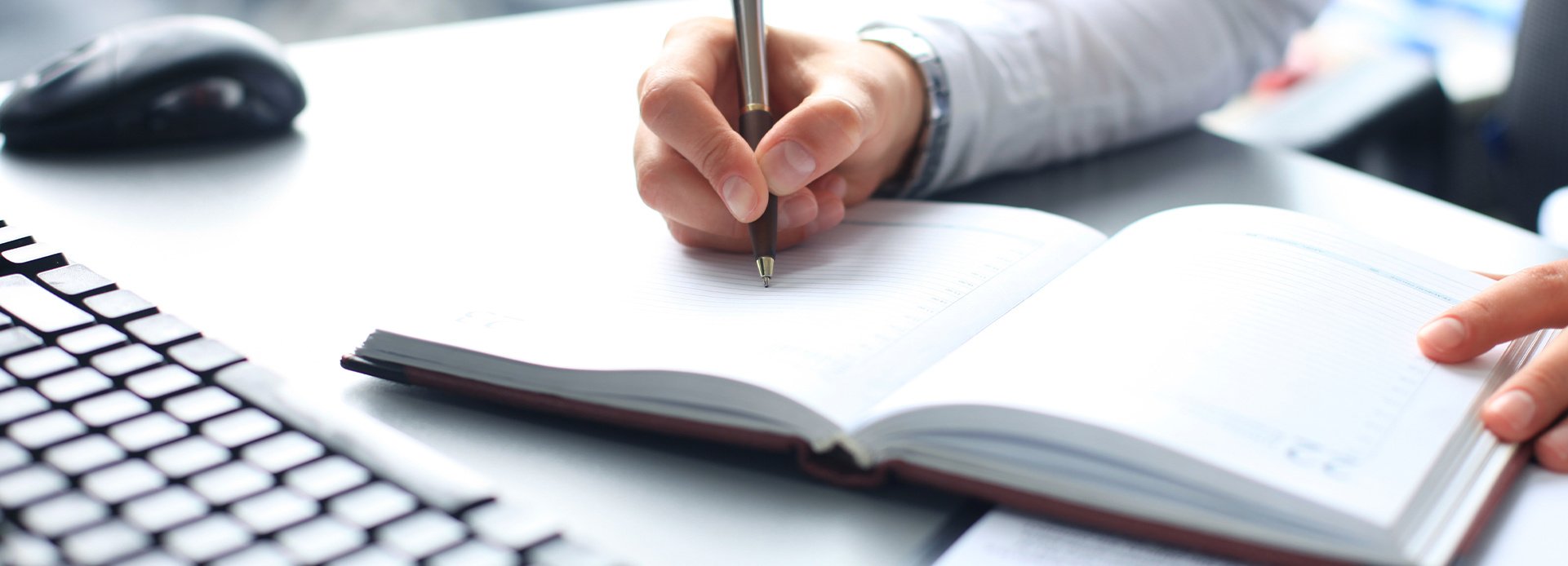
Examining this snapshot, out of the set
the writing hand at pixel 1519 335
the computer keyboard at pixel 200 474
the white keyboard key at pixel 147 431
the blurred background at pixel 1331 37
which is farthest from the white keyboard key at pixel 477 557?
the blurred background at pixel 1331 37

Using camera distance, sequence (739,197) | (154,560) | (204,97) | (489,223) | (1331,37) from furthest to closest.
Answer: (1331,37) < (204,97) < (489,223) < (739,197) < (154,560)

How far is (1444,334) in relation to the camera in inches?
17.4

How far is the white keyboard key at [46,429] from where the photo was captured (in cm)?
36

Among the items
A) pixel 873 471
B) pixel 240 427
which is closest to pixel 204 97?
pixel 240 427

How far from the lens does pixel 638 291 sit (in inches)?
20.7

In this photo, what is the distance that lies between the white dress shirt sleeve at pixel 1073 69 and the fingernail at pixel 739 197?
184 mm

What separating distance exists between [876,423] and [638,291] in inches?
6.5

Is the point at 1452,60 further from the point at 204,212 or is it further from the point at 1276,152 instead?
the point at 204,212

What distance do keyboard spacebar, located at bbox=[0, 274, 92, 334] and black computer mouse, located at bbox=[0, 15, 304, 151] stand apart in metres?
0.30

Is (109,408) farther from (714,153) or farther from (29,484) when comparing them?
(714,153)

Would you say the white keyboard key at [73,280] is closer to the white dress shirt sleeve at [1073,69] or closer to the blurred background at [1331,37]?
the white dress shirt sleeve at [1073,69]

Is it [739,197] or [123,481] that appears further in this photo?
[739,197]

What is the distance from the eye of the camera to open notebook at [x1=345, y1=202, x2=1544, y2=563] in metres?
0.37

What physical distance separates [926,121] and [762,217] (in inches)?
7.1
